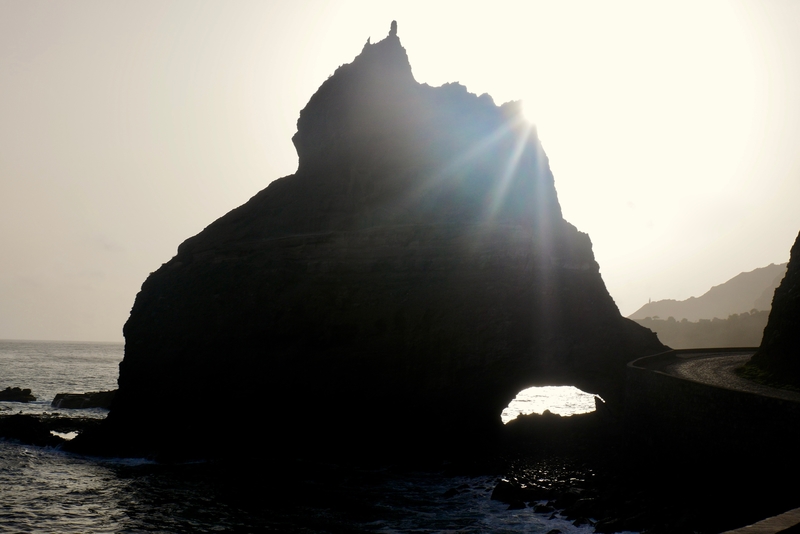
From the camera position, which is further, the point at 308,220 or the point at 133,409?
the point at 308,220

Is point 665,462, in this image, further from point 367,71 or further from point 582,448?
point 367,71

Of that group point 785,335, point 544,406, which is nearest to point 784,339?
point 785,335

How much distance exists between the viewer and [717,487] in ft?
75.4

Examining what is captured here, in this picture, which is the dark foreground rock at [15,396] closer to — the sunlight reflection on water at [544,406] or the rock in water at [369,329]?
the rock in water at [369,329]

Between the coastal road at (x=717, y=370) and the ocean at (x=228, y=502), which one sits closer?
the coastal road at (x=717, y=370)

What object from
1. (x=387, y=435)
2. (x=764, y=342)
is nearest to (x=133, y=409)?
(x=387, y=435)

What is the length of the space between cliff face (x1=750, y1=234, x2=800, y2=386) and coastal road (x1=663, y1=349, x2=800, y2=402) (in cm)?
155

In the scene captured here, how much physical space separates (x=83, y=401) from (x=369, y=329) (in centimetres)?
4635

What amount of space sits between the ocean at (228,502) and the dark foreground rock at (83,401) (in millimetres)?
30483

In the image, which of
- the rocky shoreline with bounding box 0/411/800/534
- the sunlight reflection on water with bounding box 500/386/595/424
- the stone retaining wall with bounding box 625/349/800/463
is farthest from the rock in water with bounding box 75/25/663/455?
the sunlight reflection on water with bounding box 500/386/595/424

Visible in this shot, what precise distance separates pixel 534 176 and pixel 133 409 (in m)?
36.3

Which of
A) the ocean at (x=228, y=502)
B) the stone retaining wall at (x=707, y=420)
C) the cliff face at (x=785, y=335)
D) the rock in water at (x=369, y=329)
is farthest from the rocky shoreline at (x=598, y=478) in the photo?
the cliff face at (x=785, y=335)

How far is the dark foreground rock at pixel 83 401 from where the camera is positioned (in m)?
68.5

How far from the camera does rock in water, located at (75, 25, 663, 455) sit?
40156 mm
